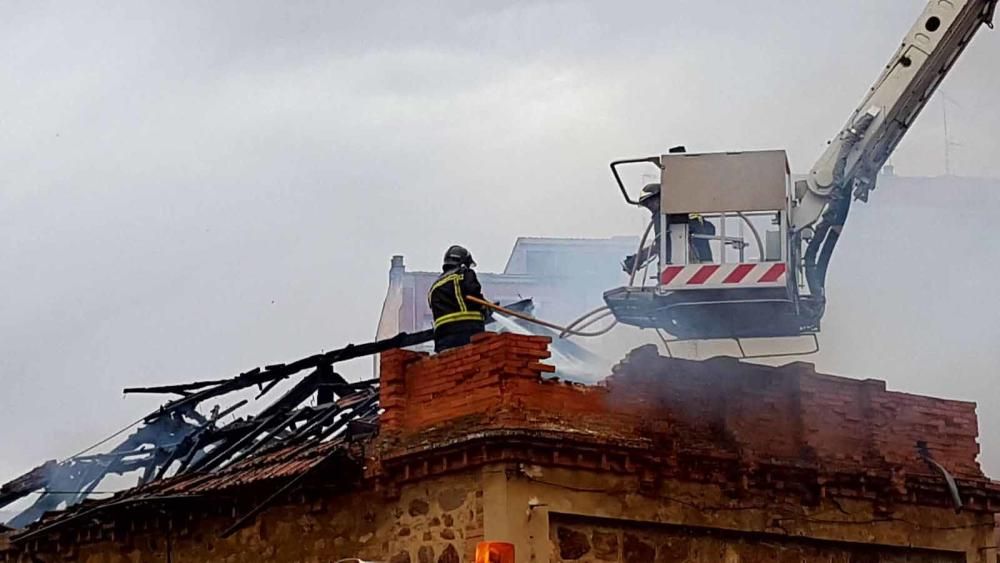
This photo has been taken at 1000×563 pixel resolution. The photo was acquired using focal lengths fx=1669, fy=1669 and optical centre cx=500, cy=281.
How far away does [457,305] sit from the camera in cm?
1658

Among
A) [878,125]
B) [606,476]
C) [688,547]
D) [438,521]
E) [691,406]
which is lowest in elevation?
[688,547]

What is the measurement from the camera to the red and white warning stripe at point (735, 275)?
17.0 m

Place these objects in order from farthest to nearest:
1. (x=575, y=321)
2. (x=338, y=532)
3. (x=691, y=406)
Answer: (x=575, y=321), (x=338, y=532), (x=691, y=406)

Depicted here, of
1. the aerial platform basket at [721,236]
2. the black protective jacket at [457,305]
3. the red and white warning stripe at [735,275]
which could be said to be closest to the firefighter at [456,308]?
the black protective jacket at [457,305]

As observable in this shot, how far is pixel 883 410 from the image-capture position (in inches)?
669

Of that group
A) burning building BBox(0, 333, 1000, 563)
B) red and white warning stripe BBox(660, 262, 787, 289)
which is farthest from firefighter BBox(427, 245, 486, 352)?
red and white warning stripe BBox(660, 262, 787, 289)

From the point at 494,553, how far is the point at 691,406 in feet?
10.2

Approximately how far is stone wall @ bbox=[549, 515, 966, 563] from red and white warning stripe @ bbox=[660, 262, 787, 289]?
2589 millimetres

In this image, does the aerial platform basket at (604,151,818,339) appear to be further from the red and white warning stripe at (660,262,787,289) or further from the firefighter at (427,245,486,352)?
the firefighter at (427,245,486,352)

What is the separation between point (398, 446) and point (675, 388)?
266cm

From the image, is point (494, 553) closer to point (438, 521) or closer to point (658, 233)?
point (438, 521)

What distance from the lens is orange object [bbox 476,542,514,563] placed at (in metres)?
13.4

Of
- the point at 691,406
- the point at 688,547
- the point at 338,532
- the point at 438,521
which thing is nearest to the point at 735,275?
the point at 691,406

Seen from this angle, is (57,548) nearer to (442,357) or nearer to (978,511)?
(442,357)
